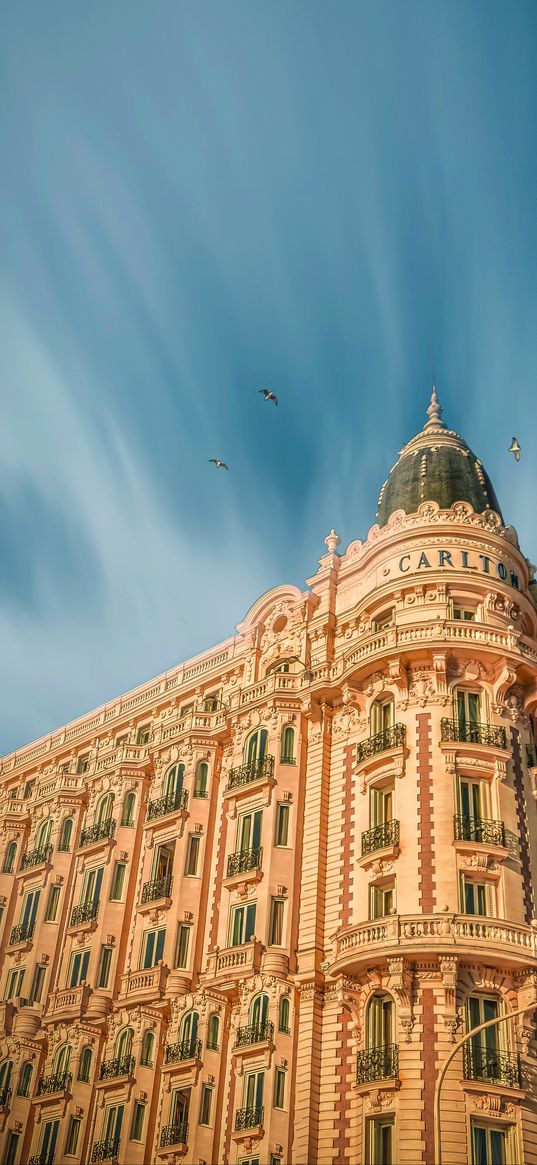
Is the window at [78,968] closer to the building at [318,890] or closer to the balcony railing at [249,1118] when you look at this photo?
the building at [318,890]

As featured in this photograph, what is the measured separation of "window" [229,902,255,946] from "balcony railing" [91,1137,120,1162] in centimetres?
868

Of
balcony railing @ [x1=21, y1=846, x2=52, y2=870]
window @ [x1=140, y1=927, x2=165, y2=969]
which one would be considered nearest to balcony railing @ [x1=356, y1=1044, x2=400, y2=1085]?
window @ [x1=140, y1=927, x2=165, y2=969]

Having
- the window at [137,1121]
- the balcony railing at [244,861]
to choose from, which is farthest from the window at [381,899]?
the window at [137,1121]

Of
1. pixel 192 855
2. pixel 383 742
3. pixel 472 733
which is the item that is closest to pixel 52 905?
pixel 192 855

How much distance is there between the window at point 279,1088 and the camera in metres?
44.2

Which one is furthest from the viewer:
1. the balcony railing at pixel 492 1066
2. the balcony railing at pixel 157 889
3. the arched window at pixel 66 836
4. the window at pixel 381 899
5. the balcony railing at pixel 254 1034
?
the arched window at pixel 66 836

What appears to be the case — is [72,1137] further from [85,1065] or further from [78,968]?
[78,968]

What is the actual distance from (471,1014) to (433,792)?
7.93m

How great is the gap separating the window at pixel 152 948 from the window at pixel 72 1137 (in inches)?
256

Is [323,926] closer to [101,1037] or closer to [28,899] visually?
[101,1037]

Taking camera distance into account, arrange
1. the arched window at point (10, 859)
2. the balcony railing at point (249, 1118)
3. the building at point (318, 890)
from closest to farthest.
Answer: the building at point (318, 890)
the balcony railing at point (249, 1118)
the arched window at point (10, 859)

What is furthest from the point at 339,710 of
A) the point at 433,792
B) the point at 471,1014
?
the point at 471,1014

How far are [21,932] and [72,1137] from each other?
1204cm

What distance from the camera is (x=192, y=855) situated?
55000mm
